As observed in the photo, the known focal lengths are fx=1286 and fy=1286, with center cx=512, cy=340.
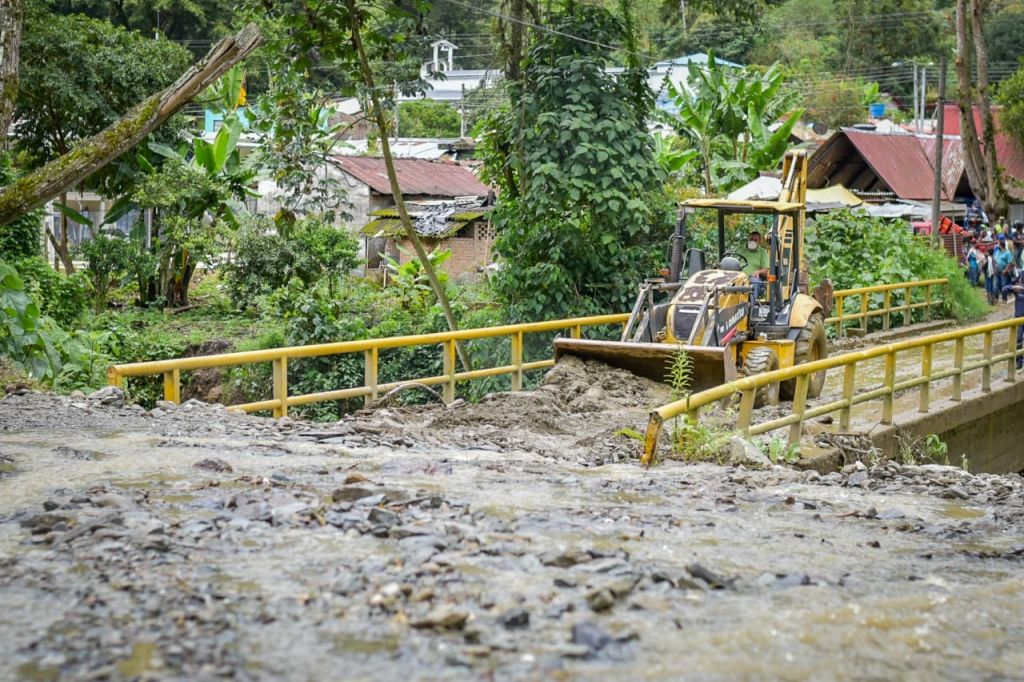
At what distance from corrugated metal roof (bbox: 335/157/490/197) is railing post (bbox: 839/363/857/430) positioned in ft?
91.3

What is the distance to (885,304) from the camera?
23688mm

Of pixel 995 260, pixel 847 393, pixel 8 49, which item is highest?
pixel 8 49

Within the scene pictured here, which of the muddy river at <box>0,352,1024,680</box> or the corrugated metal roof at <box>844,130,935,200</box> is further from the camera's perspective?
the corrugated metal roof at <box>844,130,935,200</box>

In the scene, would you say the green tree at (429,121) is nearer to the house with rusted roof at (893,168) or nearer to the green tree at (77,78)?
the house with rusted roof at (893,168)

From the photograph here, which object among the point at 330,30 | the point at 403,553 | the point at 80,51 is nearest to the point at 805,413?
the point at 403,553

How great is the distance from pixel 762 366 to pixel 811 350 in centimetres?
141

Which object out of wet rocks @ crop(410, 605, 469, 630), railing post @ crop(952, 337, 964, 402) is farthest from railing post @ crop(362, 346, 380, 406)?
wet rocks @ crop(410, 605, 469, 630)

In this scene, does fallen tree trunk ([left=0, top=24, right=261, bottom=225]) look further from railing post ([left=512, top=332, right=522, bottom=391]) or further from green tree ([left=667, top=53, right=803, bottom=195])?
green tree ([left=667, top=53, right=803, bottom=195])

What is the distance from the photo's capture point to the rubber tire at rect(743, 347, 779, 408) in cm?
1455

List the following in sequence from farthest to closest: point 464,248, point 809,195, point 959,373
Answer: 1. point 464,248
2. point 809,195
3. point 959,373

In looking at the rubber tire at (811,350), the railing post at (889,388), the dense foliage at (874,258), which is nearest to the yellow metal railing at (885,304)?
the dense foliage at (874,258)

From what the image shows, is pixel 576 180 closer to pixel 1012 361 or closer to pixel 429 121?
pixel 1012 361

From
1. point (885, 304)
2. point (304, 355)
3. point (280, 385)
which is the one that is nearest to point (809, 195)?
point (885, 304)

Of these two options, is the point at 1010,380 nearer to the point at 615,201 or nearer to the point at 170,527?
the point at 615,201
